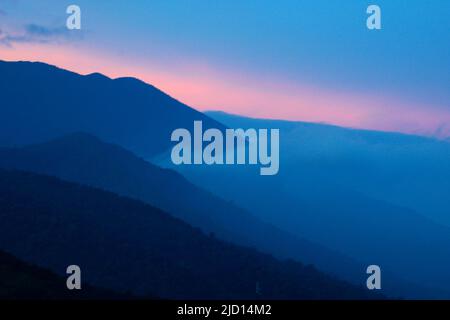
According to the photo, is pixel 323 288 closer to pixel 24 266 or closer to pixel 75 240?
pixel 75 240

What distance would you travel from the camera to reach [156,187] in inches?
6043

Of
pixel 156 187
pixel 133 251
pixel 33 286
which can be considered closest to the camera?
pixel 33 286

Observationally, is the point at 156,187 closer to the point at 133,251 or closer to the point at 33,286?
the point at 133,251

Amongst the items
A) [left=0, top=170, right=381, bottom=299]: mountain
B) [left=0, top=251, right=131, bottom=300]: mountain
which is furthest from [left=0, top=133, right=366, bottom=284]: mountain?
[left=0, top=251, right=131, bottom=300]: mountain

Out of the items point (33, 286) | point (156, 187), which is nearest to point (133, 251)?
point (33, 286)

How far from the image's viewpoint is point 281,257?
13288 cm

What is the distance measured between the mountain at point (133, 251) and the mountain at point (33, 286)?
22.8 metres

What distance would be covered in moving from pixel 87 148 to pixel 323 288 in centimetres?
8692

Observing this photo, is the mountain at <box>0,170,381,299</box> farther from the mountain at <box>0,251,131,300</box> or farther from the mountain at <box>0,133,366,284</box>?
the mountain at <box>0,133,366,284</box>

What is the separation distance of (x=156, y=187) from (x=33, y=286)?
390 feet

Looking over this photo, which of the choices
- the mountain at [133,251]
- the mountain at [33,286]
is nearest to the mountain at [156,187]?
the mountain at [133,251]

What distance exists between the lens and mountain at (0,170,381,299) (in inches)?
2768

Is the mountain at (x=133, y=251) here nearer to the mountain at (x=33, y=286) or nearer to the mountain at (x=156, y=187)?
the mountain at (x=33, y=286)
